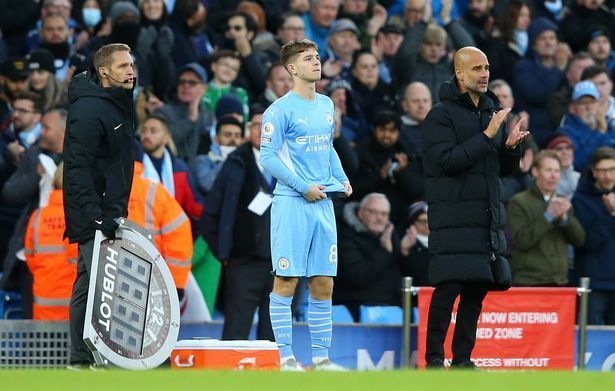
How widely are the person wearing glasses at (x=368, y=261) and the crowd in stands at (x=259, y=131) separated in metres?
0.01

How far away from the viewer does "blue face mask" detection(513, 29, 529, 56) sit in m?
18.2

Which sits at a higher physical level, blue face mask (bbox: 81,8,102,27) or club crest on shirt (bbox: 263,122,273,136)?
blue face mask (bbox: 81,8,102,27)

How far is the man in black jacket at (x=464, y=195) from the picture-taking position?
10352mm

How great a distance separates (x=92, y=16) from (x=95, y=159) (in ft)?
21.9

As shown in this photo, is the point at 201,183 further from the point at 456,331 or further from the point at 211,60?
the point at 456,331

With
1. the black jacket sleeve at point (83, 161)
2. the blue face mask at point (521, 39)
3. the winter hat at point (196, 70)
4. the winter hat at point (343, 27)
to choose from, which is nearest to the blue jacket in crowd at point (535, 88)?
the blue face mask at point (521, 39)

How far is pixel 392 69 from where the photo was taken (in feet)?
56.4

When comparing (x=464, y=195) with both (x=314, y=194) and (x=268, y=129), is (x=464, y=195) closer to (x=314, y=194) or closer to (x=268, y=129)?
(x=314, y=194)

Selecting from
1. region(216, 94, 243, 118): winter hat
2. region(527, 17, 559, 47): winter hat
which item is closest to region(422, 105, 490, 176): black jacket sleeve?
region(216, 94, 243, 118): winter hat

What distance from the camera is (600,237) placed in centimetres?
1416

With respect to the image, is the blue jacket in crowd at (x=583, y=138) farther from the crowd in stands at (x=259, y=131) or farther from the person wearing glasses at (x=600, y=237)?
the person wearing glasses at (x=600, y=237)

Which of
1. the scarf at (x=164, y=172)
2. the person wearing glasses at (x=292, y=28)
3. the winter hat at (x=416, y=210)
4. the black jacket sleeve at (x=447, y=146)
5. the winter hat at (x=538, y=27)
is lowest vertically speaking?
the winter hat at (x=416, y=210)

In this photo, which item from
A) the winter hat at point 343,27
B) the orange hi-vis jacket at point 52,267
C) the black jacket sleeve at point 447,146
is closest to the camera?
the black jacket sleeve at point 447,146

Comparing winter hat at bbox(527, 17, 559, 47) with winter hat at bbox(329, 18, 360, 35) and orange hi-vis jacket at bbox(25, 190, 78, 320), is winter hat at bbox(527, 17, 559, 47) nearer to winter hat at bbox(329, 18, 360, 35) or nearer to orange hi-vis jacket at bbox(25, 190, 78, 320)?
winter hat at bbox(329, 18, 360, 35)
